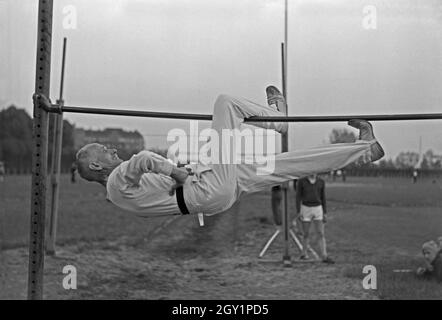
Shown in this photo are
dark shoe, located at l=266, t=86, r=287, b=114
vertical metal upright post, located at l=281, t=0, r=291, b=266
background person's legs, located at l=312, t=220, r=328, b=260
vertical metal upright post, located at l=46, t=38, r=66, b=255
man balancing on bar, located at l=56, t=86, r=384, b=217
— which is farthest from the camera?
background person's legs, located at l=312, t=220, r=328, b=260

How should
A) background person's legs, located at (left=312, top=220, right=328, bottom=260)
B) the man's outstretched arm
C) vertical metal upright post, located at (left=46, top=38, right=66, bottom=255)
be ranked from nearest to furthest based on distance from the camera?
the man's outstretched arm, vertical metal upright post, located at (left=46, top=38, right=66, bottom=255), background person's legs, located at (left=312, top=220, right=328, bottom=260)

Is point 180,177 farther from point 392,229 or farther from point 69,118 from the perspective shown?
point 392,229

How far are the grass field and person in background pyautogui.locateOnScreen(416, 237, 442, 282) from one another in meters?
0.05

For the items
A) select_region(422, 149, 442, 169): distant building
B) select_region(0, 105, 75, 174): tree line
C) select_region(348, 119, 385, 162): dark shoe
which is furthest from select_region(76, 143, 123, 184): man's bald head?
select_region(422, 149, 442, 169): distant building

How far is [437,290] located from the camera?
8.80 feet

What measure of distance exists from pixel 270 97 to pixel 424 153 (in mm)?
1376

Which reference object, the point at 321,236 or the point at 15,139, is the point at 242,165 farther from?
the point at 321,236

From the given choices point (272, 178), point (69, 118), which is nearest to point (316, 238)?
point (69, 118)

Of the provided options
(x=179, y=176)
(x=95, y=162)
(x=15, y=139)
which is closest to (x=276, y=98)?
(x=179, y=176)

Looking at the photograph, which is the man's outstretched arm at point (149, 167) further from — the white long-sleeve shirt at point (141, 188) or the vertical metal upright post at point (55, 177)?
the vertical metal upright post at point (55, 177)

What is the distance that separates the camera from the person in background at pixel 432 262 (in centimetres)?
276

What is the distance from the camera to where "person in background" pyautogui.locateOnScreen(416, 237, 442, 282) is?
276 cm

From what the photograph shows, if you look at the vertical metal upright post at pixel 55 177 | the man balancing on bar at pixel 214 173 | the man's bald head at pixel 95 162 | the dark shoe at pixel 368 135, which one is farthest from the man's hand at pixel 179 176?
the vertical metal upright post at pixel 55 177

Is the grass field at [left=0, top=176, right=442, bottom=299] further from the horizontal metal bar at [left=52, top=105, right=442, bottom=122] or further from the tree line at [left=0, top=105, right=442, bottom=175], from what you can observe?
the horizontal metal bar at [left=52, top=105, right=442, bottom=122]
